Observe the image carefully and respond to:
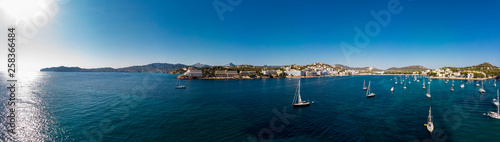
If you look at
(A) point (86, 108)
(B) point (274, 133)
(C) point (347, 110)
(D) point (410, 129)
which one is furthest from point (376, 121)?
(A) point (86, 108)

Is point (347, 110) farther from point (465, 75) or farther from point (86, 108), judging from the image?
point (465, 75)

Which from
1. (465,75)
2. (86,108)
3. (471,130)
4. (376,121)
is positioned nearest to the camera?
(471,130)

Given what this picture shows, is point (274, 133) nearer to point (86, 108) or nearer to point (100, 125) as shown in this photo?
point (100, 125)

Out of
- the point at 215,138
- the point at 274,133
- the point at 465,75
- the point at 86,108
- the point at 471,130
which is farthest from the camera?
the point at 465,75

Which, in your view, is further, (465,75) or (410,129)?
(465,75)

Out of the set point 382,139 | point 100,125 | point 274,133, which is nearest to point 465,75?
point 382,139

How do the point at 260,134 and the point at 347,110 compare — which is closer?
the point at 260,134

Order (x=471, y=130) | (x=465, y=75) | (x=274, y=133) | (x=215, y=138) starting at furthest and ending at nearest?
(x=465, y=75)
(x=471, y=130)
(x=274, y=133)
(x=215, y=138)

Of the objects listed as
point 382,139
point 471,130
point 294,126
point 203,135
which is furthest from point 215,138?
point 471,130

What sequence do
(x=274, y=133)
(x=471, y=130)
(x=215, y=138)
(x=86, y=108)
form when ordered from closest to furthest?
(x=215, y=138) → (x=274, y=133) → (x=471, y=130) → (x=86, y=108)
